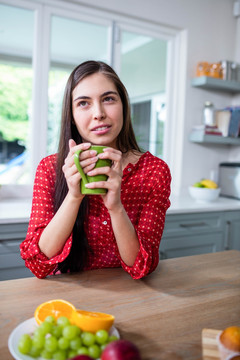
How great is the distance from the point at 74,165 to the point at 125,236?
0.28 meters

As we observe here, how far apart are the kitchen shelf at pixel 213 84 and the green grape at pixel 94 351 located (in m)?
2.75

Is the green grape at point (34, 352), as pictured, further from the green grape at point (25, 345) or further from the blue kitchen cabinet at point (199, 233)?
the blue kitchen cabinet at point (199, 233)

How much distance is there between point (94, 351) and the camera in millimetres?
569

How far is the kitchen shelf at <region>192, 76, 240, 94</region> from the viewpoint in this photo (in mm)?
2969

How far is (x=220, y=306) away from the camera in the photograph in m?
0.85

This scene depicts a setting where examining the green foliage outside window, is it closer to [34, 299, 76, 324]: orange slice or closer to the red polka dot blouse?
the red polka dot blouse

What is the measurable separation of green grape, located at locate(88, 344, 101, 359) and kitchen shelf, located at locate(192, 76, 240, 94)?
9.03ft

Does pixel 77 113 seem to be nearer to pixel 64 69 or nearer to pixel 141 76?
pixel 64 69

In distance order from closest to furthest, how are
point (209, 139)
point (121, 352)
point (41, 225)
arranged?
point (121, 352) < point (41, 225) < point (209, 139)

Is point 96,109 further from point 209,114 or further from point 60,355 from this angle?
point 209,114

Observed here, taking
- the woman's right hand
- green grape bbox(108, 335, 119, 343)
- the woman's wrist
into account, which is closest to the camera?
green grape bbox(108, 335, 119, 343)

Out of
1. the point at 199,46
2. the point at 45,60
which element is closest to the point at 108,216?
the point at 45,60

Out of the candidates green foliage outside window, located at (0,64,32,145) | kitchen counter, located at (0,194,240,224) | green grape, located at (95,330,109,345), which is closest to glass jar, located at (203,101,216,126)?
kitchen counter, located at (0,194,240,224)

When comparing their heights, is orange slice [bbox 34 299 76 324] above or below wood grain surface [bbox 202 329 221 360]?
above
